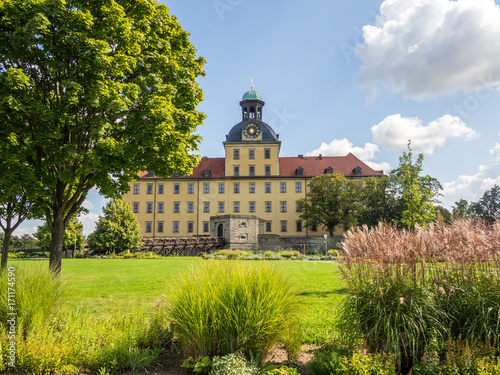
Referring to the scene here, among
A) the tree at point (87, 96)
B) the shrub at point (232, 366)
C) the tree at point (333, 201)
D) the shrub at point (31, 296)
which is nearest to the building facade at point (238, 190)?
the tree at point (333, 201)

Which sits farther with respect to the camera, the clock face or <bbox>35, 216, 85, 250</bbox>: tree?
the clock face

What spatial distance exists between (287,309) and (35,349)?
3.01 m

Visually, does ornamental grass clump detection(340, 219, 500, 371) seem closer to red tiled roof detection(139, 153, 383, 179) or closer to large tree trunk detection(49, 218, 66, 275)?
large tree trunk detection(49, 218, 66, 275)

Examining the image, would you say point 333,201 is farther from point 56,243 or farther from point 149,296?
point 56,243

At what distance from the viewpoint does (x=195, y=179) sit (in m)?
53.7

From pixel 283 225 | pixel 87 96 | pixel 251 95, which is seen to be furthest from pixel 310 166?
pixel 87 96

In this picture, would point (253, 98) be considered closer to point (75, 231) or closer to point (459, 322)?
point (75, 231)

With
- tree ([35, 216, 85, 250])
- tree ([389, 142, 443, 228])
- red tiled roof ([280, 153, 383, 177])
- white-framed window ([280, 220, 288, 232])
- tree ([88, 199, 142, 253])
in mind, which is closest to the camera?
tree ([389, 142, 443, 228])

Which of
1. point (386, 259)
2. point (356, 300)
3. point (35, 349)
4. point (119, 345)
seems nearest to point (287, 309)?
point (356, 300)

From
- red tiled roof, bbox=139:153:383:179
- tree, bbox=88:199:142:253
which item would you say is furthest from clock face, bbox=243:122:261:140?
tree, bbox=88:199:142:253

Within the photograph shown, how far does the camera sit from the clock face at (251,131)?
53.2 metres

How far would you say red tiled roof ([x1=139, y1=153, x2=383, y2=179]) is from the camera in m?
53.7

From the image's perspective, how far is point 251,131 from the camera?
53.4 meters

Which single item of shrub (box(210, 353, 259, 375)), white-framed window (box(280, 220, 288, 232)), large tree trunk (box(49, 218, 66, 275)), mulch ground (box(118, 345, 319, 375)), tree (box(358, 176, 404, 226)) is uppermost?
tree (box(358, 176, 404, 226))
